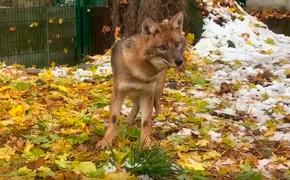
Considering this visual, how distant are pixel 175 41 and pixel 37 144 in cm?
163

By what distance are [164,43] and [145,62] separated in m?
0.39

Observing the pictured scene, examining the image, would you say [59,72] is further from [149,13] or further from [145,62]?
[145,62]

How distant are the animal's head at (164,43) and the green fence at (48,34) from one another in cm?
724

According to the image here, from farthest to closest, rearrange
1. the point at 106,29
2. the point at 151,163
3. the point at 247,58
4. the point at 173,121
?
the point at 106,29 → the point at 247,58 → the point at 173,121 → the point at 151,163

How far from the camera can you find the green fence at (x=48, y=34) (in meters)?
11.9

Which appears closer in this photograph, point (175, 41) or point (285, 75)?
point (175, 41)

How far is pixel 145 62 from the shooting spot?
523 cm

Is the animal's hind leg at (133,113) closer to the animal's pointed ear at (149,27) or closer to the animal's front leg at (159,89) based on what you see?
the animal's front leg at (159,89)

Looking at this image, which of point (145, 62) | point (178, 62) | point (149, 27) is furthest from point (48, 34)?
point (178, 62)

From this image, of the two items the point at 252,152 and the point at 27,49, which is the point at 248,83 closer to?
the point at 252,152

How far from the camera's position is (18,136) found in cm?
555

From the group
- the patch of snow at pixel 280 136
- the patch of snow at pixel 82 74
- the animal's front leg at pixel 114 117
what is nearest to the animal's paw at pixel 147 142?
the animal's front leg at pixel 114 117

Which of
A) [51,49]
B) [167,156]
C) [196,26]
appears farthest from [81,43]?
[167,156]

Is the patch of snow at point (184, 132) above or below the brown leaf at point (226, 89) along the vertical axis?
above
